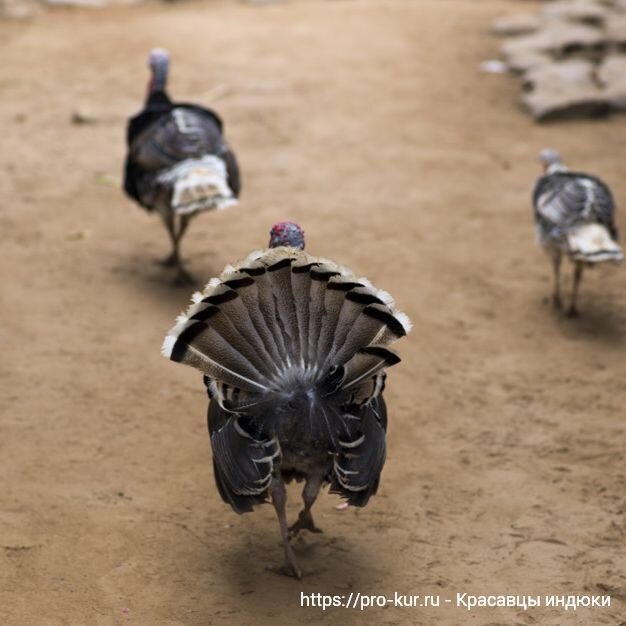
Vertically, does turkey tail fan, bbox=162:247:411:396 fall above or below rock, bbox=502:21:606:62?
above

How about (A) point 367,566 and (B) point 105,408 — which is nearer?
(A) point 367,566

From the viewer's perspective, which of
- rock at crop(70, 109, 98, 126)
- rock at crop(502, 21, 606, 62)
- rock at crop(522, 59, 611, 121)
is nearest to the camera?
rock at crop(70, 109, 98, 126)

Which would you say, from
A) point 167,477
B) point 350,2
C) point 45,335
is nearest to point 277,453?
point 167,477

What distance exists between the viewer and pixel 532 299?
880 cm

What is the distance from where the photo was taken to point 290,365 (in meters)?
4.97

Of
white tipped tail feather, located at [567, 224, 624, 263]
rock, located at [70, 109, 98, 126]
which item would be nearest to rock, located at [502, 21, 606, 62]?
rock, located at [70, 109, 98, 126]

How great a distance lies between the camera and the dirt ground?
534 centimetres

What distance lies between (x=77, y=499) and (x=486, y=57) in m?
11.1

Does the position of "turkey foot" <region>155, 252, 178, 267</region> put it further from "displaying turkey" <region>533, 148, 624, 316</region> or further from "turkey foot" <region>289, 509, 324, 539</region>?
"turkey foot" <region>289, 509, 324, 539</region>

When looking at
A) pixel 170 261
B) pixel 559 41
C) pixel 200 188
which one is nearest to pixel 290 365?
pixel 200 188

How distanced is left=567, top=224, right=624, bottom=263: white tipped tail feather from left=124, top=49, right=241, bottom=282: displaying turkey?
2.56 m

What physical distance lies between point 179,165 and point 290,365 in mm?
3629

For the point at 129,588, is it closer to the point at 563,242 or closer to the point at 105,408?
the point at 105,408

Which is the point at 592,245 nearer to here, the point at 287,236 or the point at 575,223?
the point at 575,223
